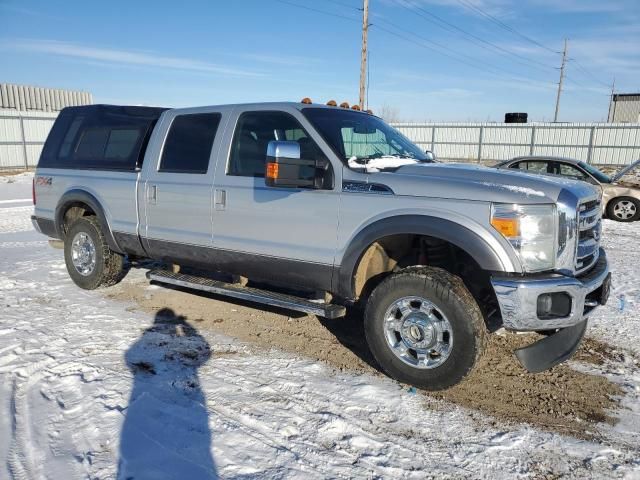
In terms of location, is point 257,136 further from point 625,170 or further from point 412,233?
point 625,170

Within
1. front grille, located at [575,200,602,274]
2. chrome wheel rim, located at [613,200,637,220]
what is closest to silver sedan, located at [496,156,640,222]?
chrome wheel rim, located at [613,200,637,220]

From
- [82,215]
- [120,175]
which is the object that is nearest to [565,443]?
[120,175]

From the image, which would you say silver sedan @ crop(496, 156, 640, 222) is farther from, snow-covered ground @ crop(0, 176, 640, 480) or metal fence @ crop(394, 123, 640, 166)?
metal fence @ crop(394, 123, 640, 166)

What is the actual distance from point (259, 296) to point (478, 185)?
2144 millimetres

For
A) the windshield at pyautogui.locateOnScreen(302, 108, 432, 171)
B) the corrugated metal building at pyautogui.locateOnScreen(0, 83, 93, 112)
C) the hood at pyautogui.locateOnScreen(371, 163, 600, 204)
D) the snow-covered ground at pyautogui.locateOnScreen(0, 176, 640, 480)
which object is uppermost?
the corrugated metal building at pyautogui.locateOnScreen(0, 83, 93, 112)

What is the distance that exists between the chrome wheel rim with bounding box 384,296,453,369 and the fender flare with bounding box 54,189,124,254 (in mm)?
3563

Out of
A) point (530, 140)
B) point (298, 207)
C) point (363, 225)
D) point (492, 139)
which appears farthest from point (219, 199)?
point (530, 140)

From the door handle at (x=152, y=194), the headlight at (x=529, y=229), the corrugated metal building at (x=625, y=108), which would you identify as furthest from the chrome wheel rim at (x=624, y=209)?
the corrugated metal building at (x=625, y=108)

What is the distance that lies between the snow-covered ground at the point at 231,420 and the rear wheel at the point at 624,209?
26.7 feet

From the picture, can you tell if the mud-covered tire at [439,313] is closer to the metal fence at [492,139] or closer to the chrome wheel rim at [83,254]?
the chrome wheel rim at [83,254]

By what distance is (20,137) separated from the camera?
78.8 ft

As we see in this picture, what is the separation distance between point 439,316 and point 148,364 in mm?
2365

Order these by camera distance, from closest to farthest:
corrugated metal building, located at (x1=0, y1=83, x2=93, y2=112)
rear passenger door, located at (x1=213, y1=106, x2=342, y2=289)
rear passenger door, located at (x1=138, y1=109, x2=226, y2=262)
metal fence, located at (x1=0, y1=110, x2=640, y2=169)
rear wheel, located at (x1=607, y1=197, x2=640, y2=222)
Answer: rear passenger door, located at (x1=213, y1=106, x2=342, y2=289)
rear passenger door, located at (x1=138, y1=109, x2=226, y2=262)
rear wheel, located at (x1=607, y1=197, x2=640, y2=222)
metal fence, located at (x1=0, y1=110, x2=640, y2=169)
corrugated metal building, located at (x1=0, y1=83, x2=93, y2=112)

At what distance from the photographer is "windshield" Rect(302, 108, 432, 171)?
166 inches
